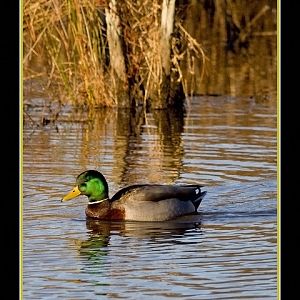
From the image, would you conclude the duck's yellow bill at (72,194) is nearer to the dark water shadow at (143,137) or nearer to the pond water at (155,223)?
the pond water at (155,223)

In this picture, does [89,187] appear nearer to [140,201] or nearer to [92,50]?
[140,201]

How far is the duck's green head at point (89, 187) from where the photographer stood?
10.2 metres

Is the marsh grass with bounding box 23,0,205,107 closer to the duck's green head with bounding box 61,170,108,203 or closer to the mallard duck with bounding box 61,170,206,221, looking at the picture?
the duck's green head with bounding box 61,170,108,203

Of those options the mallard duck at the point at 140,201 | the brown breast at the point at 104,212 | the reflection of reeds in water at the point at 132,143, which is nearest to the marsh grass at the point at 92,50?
the reflection of reeds in water at the point at 132,143

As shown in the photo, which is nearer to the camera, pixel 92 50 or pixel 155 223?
pixel 155 223

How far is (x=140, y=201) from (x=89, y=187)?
0.47 m

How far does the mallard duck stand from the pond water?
0.31 ft

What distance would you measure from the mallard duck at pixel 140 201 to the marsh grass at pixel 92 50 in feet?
8.39

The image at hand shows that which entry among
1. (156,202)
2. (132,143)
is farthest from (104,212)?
(132,143)

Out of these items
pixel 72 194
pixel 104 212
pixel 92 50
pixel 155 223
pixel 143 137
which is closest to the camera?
pixel 155 223

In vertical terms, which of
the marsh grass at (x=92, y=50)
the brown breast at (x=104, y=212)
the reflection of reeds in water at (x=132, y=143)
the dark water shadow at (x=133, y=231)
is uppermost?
the marsh grass at (x=92, y=50)

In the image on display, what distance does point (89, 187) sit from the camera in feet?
33.5

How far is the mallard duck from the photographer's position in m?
9.95

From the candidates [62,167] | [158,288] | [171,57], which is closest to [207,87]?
[171,57]
